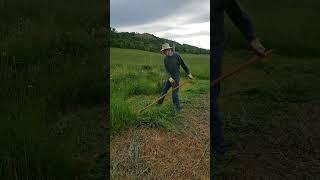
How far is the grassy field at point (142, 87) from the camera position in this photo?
5.61 meters

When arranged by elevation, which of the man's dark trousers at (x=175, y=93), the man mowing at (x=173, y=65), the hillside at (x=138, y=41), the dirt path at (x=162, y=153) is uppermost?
the hillside at (x=138, y=41)

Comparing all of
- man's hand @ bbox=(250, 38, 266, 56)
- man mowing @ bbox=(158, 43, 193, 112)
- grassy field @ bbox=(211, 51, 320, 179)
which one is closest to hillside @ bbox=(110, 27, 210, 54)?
man mowing @ bbox=(158, 43, 193, 112)

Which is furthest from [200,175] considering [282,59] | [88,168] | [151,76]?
[151,76]

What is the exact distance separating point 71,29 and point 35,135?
0.94 meters

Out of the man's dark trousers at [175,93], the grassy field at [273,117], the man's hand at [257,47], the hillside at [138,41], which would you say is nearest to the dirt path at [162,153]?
the grassy field at [273,117]

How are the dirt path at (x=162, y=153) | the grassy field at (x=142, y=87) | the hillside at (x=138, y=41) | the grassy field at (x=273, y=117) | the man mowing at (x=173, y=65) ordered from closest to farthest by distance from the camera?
the dirt path at (x=162, y=153) < the grassy field at (x=273, y=117) < the grassy field at (x=142, y=87) < the man mowing at (x=173, y=65) < the hillside at (x=138, y=41)

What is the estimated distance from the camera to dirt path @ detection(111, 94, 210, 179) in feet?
14.8

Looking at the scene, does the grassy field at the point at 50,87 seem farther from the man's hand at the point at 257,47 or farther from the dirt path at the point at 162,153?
the man's hand at the point at 257,47

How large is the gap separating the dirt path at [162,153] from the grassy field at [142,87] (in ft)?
0.54

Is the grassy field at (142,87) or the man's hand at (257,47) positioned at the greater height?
the man's hand at (257,47)

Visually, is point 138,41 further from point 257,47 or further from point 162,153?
point 257,47

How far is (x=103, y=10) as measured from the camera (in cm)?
426

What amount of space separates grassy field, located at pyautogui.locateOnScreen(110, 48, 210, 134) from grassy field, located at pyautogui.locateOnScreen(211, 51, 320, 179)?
0.82 metres

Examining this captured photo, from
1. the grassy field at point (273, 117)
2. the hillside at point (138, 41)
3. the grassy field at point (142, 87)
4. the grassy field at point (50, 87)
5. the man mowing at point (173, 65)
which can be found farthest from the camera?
the hillside at point (138, 41)
